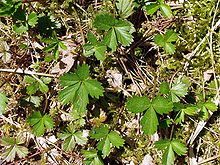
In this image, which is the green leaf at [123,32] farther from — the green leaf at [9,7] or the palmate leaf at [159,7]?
the green leaf at [9,7]

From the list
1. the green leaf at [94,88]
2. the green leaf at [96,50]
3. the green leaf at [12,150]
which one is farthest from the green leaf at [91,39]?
the green leaf at [12,150]

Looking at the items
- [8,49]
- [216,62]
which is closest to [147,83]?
[216,62]

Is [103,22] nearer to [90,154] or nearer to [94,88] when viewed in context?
[94,88]

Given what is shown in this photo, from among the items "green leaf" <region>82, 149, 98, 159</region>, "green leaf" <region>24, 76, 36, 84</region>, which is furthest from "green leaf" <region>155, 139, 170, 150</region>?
"green leaf" <region>24, 76, 36, 84</region>

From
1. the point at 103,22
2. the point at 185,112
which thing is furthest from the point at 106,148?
the point at 103,22

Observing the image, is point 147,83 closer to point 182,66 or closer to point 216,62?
point 182,66
